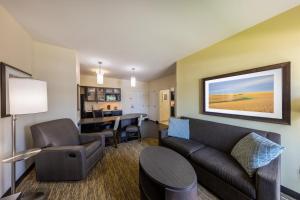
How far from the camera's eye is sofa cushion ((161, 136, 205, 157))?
2209 mm

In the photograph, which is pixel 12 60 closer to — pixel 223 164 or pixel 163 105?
pixel 223 164

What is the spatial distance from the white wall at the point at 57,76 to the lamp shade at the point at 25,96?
1.58m

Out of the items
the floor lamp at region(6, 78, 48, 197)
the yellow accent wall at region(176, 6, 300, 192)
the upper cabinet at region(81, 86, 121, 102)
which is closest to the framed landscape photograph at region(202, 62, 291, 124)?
the yellow accent wall at region(176, 6, 300, 192)

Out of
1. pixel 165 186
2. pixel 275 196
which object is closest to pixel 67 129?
pixel 165 186

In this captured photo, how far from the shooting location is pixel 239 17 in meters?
1.81

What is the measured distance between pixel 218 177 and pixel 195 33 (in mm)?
2262

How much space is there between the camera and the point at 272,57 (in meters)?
1.85

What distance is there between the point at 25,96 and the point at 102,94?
5.12 metres

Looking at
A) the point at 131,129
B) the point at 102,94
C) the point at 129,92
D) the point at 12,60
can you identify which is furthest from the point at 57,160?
the point at 129,92

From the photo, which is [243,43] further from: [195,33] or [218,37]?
[195,33]

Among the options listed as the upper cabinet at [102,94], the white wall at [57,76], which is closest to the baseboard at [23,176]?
the white wall at [57,76]

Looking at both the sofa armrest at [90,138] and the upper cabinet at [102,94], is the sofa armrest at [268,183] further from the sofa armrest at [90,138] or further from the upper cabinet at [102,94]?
the upper cabinet at [102,94]

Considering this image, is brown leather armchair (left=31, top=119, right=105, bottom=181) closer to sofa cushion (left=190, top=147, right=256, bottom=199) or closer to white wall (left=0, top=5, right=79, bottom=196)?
white wall (left=0, top=5, right=79, bottom=196)

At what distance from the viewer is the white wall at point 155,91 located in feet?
20.3
